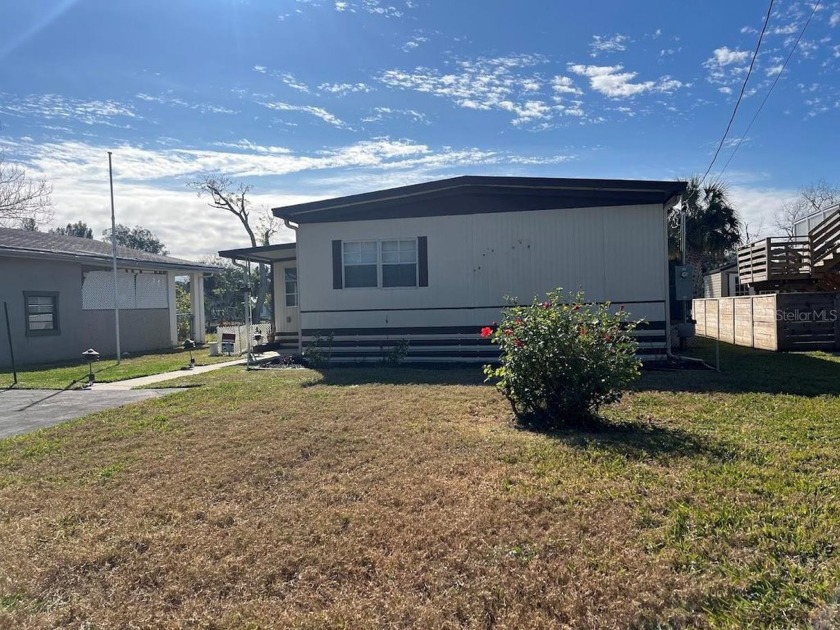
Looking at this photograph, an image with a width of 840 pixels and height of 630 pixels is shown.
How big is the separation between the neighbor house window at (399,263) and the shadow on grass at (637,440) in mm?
6373

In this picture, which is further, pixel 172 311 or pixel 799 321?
pixel 172 311

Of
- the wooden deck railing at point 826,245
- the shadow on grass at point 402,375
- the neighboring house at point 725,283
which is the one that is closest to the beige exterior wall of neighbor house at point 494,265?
the shadow on grass at point 402,375

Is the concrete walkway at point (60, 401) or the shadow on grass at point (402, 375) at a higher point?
the shadow on grass at point (402, 375)

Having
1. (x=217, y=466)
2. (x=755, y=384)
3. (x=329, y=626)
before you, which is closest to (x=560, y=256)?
(x=755, y=384)

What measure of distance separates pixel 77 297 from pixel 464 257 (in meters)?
12.1

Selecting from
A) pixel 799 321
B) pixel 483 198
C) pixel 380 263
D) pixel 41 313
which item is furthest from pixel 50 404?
pixel 799 321

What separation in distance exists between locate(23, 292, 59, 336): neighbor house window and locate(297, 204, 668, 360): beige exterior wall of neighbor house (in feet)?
27.4

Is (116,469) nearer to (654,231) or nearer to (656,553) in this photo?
(656,553)

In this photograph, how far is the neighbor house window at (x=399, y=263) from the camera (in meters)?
12.0

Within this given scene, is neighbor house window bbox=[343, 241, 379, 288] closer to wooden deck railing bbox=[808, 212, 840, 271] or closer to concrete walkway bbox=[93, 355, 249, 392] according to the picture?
concrete walkway bbox=[93, 355, 249, 392]

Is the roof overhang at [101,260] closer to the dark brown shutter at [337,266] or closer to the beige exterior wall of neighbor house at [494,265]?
the beige exterior wall of neighbor house at [494,265]

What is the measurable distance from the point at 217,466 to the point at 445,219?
784 centimetres

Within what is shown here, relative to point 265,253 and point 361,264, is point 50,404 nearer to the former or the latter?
point 361,264

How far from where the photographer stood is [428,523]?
3654 mm
